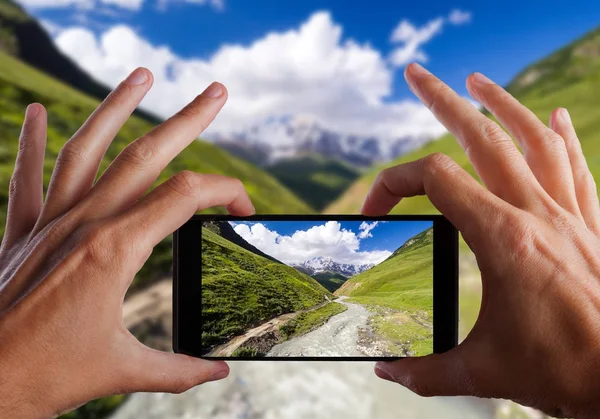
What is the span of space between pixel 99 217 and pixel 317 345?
25 cm

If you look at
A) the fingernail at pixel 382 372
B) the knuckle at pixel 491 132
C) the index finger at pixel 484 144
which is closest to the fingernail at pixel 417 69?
the index finger at pixel 484 144

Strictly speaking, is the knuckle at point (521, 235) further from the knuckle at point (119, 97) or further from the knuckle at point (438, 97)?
the knuckle at point (119, 97)

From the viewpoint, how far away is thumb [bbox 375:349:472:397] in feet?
1.49

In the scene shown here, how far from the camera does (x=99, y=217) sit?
1.52 feet

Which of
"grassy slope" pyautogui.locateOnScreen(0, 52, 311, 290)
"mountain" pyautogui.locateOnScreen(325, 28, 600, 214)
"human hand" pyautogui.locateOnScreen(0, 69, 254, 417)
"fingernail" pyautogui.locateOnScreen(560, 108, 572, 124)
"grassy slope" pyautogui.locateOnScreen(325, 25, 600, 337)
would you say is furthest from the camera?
"mountain" pyautogui.locateOnScreen(325, 28, 600, 214)

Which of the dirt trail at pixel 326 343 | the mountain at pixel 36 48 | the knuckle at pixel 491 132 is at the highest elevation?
the mountain at pixel 36 48

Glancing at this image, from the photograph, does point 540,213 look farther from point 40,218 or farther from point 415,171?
point 40,218

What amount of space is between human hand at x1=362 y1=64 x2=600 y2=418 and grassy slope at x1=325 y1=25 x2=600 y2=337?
22.5 inches

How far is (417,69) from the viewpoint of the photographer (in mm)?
607

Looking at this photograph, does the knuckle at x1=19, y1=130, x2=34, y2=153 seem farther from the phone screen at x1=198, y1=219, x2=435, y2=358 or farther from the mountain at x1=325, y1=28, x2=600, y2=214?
the mountain at x1=325, y1=28, x2=600, y2=214

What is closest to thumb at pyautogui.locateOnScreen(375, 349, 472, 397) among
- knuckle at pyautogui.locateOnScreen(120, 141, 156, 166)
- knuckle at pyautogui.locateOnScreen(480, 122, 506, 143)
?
knuckle at pyautogui.locateOnScreen(480, 122, 506, 143)

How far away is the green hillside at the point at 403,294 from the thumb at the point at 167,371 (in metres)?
0.16

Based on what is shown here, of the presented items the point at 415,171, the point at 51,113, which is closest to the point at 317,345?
the point at 415,171

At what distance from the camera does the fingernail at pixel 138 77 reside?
1.80ft
